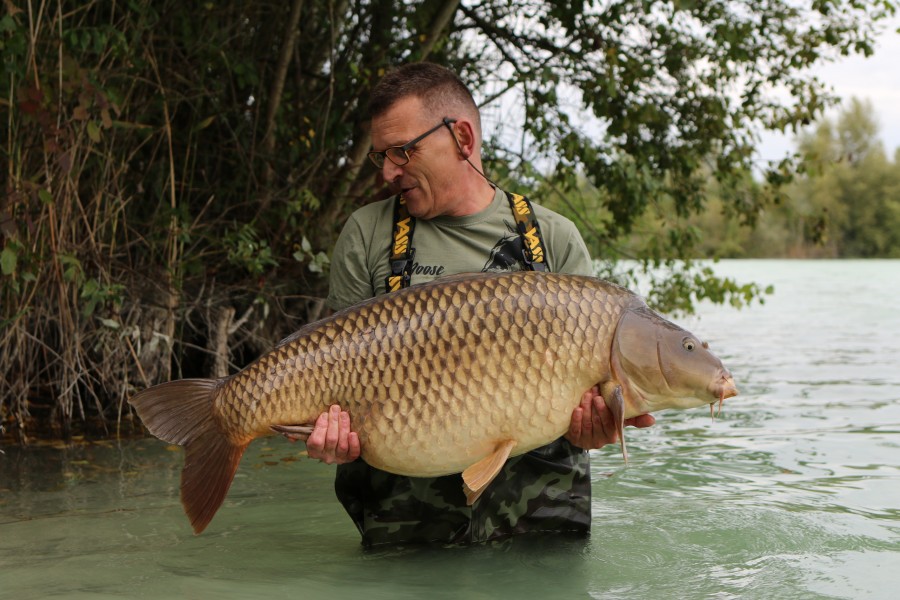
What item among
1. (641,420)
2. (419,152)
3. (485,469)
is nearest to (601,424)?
(641,420)

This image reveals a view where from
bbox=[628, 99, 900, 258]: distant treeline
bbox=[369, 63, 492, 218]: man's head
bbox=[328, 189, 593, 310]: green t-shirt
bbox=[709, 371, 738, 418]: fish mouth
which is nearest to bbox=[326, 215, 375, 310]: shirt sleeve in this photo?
bbox=[328, 189, 593, 310]: green t-shirt

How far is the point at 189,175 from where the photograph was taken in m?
5.17

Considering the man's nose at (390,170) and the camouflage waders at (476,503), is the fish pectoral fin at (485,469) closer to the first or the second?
the camouflage waders at (476,503)

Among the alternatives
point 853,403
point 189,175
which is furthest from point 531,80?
point 853,403

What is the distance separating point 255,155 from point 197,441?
3.06 meters

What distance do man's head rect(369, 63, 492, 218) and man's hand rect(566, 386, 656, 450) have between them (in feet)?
2.07

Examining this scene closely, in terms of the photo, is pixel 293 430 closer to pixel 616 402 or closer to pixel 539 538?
pixel 616 402

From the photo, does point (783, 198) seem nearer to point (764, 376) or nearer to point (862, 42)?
point (862, 42)

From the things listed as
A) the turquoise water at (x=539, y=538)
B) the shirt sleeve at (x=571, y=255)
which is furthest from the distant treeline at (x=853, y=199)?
the shirt sleeve at (x=571, y=255)

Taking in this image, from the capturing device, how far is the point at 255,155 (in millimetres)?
5094

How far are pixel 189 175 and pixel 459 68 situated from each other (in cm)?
162

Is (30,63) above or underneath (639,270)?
above

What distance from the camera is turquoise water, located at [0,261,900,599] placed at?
2453 mm

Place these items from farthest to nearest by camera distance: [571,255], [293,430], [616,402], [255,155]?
[255,155] → [571,255] → [293,430] → [616,402]
